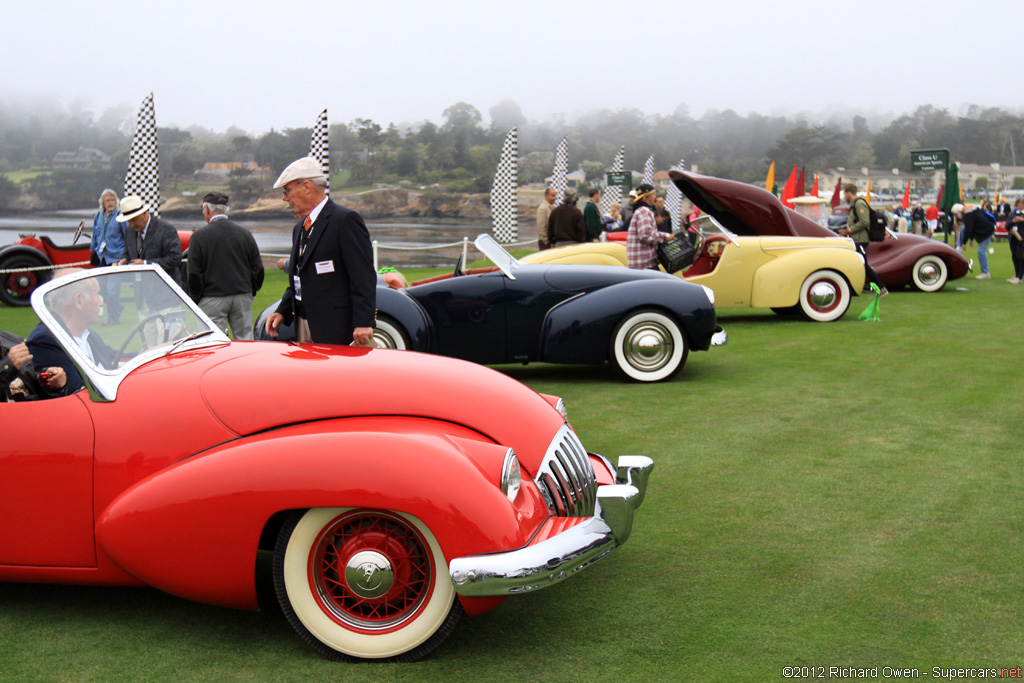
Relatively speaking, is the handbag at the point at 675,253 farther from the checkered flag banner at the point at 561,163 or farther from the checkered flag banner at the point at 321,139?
the checkered flag banner at the point at 561,163

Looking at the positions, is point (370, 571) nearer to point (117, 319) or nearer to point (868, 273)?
point (117, 319)

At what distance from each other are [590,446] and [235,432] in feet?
9.93

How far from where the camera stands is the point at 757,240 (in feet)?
38.7

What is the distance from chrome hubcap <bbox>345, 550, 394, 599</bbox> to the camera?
113 inches

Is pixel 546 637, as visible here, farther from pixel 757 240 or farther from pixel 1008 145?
pixel 1008 145

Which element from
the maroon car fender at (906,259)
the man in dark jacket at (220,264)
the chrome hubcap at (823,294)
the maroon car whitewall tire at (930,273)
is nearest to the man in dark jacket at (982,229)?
the maroon car fender at (906,259)

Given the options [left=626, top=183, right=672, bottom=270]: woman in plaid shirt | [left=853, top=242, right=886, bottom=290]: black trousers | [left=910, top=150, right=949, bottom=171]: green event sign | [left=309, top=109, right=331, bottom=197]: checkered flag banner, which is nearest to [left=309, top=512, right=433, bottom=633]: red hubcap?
[left=626, top=183, right=672, bottom=270]: woman in plaid shirt

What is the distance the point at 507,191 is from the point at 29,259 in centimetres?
1390

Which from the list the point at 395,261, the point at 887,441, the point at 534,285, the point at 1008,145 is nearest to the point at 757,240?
the point at 534,285

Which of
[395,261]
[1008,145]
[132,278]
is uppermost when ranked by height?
[1008,145]

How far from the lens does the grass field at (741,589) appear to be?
2.90m

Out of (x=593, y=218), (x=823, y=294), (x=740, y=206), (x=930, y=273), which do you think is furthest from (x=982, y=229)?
(x=593, y=218)

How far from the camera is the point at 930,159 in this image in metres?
26.5

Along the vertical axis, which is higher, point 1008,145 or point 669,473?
point 1008,145
